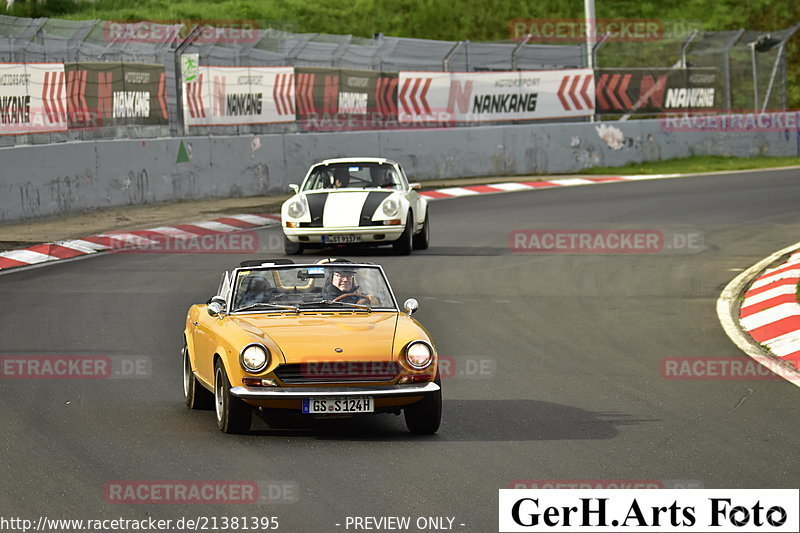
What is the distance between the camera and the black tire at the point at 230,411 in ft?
28.6

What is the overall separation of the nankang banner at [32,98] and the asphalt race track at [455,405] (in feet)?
15.5

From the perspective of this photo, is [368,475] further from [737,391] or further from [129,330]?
[129,330]

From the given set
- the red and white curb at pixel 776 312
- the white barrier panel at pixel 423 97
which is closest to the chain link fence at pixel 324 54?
the white barrier panel at pixel 423 97

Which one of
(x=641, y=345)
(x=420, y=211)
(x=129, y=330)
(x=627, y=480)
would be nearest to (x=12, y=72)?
(x=420, y=211)

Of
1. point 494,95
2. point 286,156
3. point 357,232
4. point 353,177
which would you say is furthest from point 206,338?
point 494,95

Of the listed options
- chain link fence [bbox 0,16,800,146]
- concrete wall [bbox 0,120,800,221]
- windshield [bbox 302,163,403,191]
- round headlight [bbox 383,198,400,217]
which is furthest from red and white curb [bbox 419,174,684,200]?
round headlight [bbox 383,198,400,217]

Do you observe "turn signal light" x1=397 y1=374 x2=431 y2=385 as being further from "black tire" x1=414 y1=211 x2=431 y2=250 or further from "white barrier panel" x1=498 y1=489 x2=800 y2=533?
"black tire" x1=414 y1=211 x2=431 y2=250

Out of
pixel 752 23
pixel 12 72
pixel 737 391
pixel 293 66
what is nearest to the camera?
pixel 737 391

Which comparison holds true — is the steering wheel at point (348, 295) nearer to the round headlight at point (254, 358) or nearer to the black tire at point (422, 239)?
the round headlight at point (254, 358)

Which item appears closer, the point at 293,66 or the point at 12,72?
the point at 12,72

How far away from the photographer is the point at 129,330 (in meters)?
13.4

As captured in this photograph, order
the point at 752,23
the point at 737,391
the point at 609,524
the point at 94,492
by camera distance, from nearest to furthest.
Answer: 1. the point at 609,524
2. the point at 94,492
3. the point at 737,391
4. the point at 752,23

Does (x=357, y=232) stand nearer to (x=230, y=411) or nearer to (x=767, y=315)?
(x=767, y=315)

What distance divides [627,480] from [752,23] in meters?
65.3
